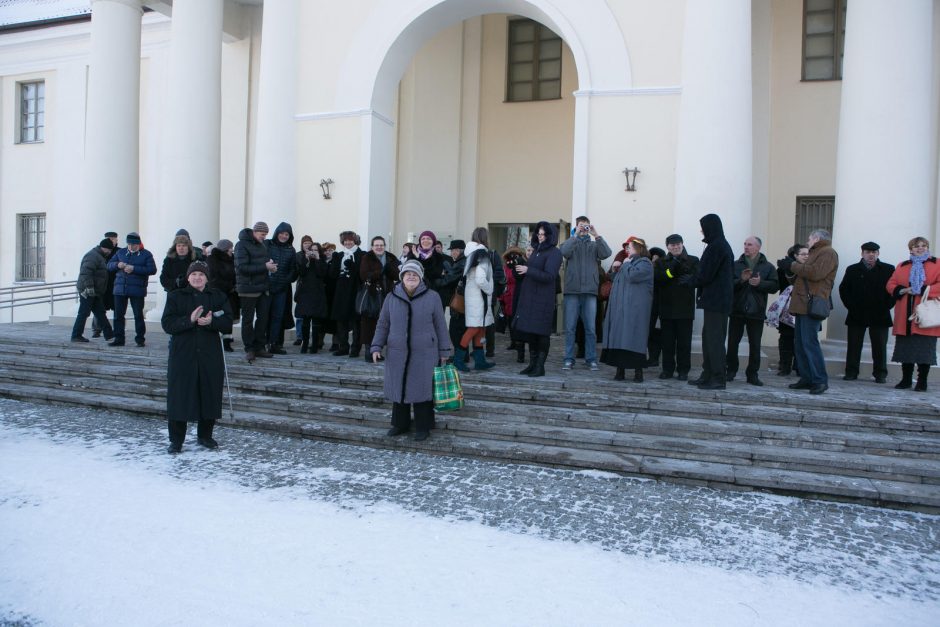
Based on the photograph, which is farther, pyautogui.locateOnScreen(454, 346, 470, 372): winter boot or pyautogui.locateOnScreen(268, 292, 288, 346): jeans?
pyautogui.locateOnScreen(268, 292, 288, 346): jeans

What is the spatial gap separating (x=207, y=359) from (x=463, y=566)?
3.56m

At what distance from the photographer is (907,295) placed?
26.3 ft

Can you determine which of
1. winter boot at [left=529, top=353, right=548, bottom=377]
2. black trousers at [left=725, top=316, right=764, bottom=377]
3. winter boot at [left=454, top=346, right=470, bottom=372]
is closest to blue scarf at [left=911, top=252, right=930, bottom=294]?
black trousers at [left=725, top=316, right=764, bottom=377]

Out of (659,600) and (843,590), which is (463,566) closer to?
(659,600)

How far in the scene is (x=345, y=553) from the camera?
4.44 metres

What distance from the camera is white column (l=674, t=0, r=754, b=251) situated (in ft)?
32.3

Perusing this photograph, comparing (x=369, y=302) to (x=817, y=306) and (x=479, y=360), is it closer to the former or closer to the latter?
(x=479, y=360)

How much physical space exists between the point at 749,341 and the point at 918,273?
190 cm

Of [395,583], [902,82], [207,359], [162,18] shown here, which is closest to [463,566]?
[395,583]

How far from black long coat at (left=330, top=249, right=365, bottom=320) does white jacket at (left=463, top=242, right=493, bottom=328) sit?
2.00 m

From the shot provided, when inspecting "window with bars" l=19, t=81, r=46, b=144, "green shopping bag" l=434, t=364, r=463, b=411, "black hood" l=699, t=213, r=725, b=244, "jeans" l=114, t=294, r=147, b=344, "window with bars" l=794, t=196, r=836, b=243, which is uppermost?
"window with bars" l=19, t=81, r=46, b=144

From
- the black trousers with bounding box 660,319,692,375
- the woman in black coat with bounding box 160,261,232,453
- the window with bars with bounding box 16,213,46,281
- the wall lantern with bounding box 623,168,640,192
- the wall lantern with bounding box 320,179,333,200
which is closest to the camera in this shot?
the woman in black coat with bounding box 160,261,232,453

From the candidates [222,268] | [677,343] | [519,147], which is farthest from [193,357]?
[519,147]

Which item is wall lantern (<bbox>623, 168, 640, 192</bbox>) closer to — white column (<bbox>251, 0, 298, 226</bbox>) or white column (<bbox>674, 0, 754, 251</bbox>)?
white column (<bbox>674, 0, 754, 251</bbox>)
